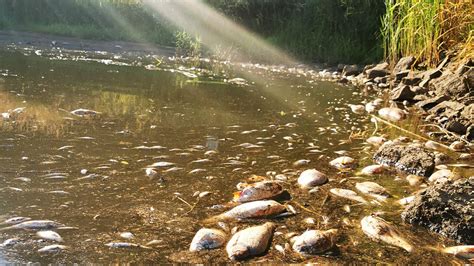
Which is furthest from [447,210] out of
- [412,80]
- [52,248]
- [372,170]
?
[412,80]

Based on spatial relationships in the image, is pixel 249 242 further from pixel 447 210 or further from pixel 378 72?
pixel 378 72

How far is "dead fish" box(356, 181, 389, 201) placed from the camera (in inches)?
90.0

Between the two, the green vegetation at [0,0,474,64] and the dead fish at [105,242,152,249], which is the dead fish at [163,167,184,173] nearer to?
the dead fish at [105,242,152,249]

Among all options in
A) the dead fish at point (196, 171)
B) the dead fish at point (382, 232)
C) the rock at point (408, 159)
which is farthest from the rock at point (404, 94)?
the dead fish at point (382, 232)

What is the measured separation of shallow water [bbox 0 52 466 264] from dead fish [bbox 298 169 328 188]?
6 centimetres

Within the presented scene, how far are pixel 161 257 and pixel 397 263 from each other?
81 cm

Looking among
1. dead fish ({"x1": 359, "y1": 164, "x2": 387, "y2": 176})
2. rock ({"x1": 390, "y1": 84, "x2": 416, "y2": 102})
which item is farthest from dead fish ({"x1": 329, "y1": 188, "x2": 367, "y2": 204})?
rock ({"x1": 390, "y1": 84, "x2": 416, "y2": 102})

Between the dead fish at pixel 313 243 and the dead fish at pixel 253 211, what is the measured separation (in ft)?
0.83

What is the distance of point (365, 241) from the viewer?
1779 millimetres

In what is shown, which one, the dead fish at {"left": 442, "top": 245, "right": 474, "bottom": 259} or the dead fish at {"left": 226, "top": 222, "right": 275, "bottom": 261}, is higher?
the dead fish at {"left": 442, "top": 245, "right": 474, "bottom": 259}

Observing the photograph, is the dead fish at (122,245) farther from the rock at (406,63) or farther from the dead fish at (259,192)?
the rock at (406,63)

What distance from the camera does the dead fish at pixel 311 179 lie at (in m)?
2.40

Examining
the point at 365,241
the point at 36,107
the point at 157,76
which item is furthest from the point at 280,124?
the point at 157,76

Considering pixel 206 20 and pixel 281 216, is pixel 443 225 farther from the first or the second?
pixel 206 20
